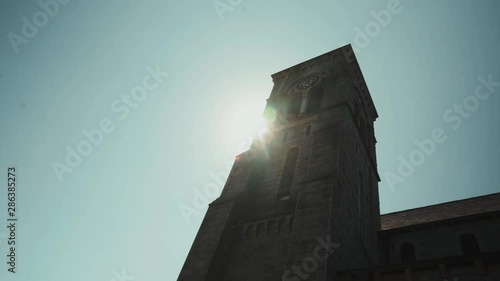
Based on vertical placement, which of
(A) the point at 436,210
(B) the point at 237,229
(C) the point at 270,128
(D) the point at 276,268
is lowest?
(D) the point at 276,268

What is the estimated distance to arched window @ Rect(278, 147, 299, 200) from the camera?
15297 millimetres

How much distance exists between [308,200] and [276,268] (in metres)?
2.68

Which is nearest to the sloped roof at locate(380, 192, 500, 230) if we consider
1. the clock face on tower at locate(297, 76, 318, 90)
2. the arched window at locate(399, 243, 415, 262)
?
the arched window at locate(399, 243, 415, 262)

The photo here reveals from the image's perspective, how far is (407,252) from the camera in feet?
52.1

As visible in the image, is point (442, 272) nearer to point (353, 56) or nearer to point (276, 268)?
point (276, 268)

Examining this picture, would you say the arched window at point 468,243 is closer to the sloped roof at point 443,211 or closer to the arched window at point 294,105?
the sloped roof at point 443,211

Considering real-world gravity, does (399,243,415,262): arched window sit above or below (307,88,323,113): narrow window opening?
below

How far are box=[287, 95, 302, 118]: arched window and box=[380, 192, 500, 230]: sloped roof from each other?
8.81m

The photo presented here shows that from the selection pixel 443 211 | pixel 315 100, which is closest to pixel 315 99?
pixel 315 100

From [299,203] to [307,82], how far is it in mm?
13934

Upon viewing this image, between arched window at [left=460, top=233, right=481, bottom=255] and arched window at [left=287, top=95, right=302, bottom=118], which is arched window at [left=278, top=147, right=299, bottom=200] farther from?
arched window at [left=460, top=233, right=481, bottom=255]

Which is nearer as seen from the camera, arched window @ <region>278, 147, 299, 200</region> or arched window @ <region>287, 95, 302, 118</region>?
arched window @ <region>278, 147, 299, 200</region>

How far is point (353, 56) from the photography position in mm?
26047

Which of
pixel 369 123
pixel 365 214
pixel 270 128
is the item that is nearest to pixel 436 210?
pixel 365 214
